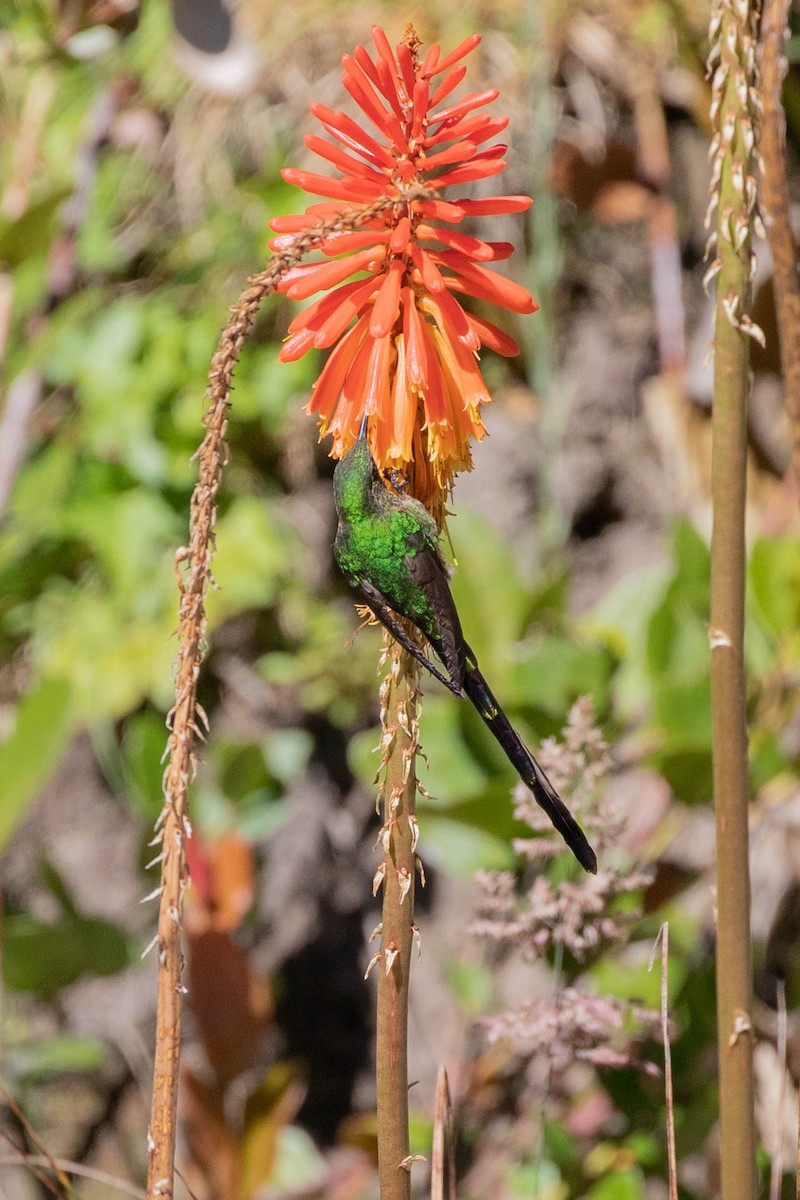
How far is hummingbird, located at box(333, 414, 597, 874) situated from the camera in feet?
1.92

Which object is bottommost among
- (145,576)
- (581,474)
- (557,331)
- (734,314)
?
(734,314)

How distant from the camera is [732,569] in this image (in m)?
0.56

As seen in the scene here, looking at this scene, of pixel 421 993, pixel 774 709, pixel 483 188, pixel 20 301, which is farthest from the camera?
pixel 483 188

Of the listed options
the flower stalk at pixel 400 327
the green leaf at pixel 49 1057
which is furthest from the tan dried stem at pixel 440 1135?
the green leaf at pixel 49 1057

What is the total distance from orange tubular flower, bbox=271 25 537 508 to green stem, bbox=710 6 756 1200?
100 mm

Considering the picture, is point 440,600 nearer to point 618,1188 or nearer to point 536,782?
point 536,782

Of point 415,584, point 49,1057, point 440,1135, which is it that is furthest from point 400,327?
point 49,1057

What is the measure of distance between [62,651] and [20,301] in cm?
55

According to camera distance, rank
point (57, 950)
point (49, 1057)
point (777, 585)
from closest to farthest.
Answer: point (777, 585)
point (57, 950)
point (49, 1057)

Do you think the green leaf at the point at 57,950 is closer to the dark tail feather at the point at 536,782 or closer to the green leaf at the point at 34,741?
the green leaf at the point at 34,741

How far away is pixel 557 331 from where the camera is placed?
1.88 m

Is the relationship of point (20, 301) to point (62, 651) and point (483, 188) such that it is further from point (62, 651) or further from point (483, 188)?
point (483, 188)

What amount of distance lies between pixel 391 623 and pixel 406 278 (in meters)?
0.19

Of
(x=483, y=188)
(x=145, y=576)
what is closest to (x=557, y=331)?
(x=483, y=188)
